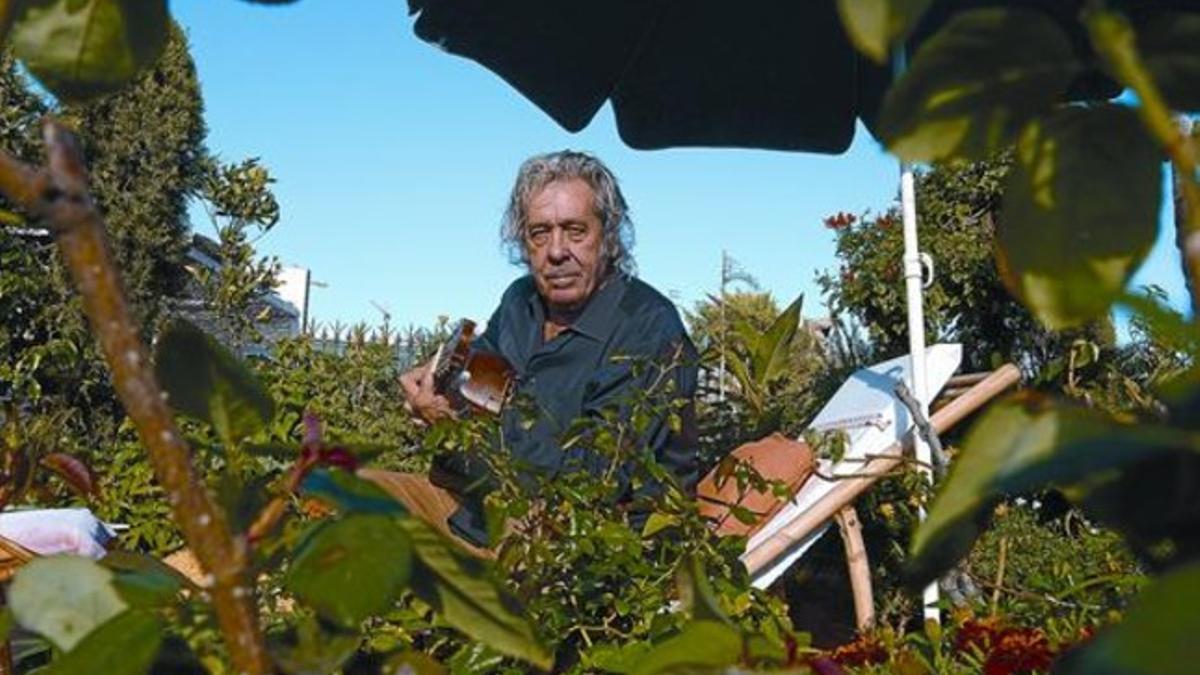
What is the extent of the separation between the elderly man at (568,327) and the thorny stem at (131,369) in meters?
2.37

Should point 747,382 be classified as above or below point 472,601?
below

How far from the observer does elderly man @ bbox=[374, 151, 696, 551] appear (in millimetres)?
3045

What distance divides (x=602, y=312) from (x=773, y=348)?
24.0 inches

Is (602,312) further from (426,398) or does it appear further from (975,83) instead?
(975,83)

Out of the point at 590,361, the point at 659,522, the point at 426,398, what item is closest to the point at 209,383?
the point at 659,522

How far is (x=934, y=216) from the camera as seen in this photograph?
7.72 meters

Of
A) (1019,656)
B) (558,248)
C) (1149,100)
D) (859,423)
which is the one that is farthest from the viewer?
(859,423)

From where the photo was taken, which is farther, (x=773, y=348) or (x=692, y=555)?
(x=773, y=348)

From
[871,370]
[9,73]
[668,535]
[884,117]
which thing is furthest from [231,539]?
[9,73]

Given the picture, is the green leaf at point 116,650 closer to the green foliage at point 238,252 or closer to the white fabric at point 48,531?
the white fabric at point 48,531

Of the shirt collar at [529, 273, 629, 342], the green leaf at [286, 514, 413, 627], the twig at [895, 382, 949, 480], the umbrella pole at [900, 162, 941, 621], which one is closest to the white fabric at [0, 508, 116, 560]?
the shirt collar at [529, 273, 629, 342]

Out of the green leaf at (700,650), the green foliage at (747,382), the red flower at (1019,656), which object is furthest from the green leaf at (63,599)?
the green foliage at (747,382)

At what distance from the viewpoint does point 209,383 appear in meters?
0.43

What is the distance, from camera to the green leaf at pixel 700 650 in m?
0.39
